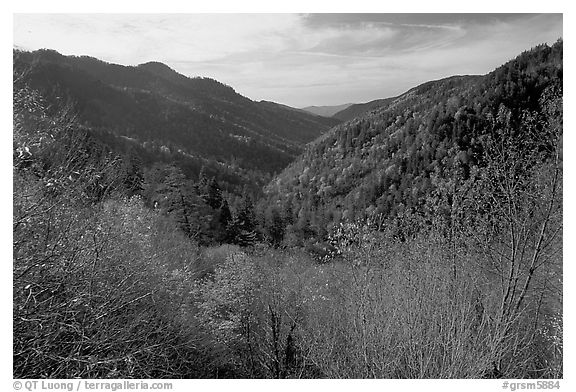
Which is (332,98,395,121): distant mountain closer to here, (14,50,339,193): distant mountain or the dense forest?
the dense forest

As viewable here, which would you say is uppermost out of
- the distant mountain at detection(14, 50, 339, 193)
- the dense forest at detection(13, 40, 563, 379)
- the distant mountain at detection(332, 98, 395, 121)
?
the distant mountain at detection(14, 50, 339, 193)

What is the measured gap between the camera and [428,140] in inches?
479

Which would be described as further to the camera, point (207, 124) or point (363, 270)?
point (207, 124)

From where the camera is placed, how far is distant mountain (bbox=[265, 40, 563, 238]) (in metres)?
4.49

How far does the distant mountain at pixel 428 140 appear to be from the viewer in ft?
14.7

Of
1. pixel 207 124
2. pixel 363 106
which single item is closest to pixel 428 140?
pixel 363 106

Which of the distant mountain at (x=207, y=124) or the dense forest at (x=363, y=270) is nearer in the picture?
the dense forest at (x=363, y=270)

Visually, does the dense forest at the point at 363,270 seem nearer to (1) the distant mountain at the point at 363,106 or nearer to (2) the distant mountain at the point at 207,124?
(1) the distant mountain at the point at 363,106

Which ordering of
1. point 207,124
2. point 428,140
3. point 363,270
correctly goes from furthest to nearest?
point 207,124, point 428,140, point 363,270

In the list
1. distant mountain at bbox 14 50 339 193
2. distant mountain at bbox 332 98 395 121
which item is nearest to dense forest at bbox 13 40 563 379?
distant mountain at bbox 332 98 395 121

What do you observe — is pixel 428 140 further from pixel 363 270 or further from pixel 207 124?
pixel 207 124

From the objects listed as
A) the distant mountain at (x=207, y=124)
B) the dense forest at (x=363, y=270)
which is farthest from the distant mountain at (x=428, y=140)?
the distant mountain at (x=207, y=124)
